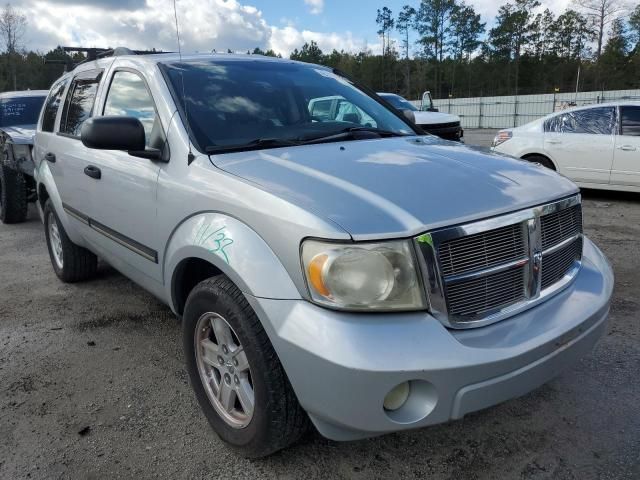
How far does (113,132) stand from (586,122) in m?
7.35

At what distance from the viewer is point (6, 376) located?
3230mm

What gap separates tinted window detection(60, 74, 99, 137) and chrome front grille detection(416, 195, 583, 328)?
114 inches

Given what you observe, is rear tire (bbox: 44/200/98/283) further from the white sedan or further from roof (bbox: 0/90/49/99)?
the white sedan

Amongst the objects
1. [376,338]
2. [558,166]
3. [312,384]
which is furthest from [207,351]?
[558,166]

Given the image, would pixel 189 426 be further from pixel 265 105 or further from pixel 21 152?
pixel 21 152

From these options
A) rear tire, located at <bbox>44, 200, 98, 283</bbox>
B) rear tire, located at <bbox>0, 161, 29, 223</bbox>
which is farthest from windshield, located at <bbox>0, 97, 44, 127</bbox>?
rear tire, located at <bbox>44, 200, 98, 283</bbox>

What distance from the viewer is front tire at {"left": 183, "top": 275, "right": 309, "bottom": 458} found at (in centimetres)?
205

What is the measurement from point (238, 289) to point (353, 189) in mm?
609

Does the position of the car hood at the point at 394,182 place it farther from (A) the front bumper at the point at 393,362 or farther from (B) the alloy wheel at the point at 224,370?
(B) the alloy wheel at the point at 224,370

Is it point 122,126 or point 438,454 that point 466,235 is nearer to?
point 438,454

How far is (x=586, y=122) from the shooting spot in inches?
312

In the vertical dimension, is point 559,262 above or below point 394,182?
below

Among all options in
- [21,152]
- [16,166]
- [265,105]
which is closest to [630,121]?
[265,105]

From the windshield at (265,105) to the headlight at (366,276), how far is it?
102 cm
